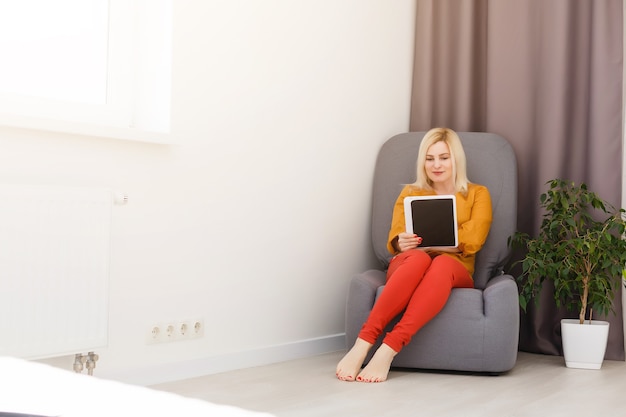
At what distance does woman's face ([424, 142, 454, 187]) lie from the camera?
3.19 meters

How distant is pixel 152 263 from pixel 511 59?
1923 mm

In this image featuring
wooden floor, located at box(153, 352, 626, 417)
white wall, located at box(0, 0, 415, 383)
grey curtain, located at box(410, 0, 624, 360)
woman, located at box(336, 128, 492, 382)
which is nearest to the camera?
wooden floor, located at box(153, 352, 626, 417)

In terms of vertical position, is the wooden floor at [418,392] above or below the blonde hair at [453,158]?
below

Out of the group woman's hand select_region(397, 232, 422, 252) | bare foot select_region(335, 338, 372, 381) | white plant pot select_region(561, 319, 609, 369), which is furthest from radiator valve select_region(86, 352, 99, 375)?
white plant pot select_region(561, 319, 609, 369)

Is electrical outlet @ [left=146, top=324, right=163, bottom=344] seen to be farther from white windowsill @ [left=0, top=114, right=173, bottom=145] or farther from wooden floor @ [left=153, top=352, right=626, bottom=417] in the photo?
white windowsill @ [left=0, top=114, right=173, bottom=145]

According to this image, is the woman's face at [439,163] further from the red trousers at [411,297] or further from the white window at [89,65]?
the white window at [89,65]

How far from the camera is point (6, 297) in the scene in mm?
2076

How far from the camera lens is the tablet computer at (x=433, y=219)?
9.80ft

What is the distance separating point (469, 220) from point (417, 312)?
0.58 meters

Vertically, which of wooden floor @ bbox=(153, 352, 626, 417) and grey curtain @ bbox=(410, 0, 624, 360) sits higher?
grey curtain @ bbox=(410, 0, 624, 360)

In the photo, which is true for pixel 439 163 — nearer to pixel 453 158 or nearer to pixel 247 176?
pixel 453 158

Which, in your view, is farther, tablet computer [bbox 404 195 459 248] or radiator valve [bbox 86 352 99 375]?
tablet computer [bbox 404 195 459 248]

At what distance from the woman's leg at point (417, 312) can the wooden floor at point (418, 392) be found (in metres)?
0.06

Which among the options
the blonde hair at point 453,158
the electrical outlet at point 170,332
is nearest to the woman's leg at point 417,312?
the blonde hair at point 453,158
